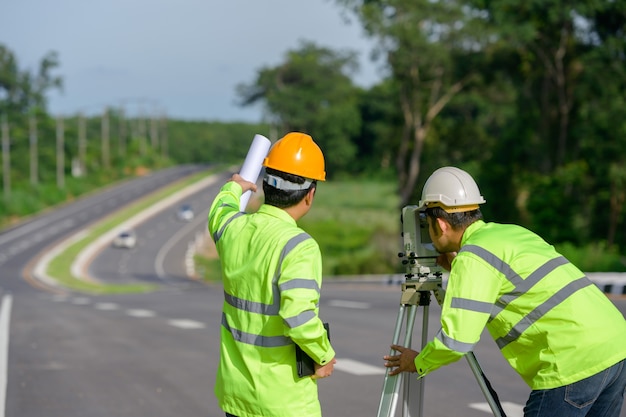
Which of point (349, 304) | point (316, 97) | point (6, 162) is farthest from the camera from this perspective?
point (316, 97)

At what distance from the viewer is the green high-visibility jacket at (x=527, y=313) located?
3.82 m

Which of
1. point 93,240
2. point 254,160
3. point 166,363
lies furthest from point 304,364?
point 93,240

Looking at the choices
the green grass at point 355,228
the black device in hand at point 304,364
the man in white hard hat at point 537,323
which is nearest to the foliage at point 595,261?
the green grass at point 355,228

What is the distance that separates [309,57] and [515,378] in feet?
388

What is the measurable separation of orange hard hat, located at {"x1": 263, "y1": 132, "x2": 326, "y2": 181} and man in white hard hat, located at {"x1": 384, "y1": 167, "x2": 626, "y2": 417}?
0.71 metres

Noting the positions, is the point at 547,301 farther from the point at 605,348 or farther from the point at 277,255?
the point at 277,255

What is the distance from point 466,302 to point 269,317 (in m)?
0.82

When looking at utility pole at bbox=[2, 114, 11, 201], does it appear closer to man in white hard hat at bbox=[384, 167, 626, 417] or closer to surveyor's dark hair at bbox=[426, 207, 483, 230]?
surveyor's dark hair at bbox=[426, 207, 483, 230]

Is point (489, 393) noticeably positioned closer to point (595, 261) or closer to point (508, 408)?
point (508, 408)

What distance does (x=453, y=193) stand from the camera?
4027mm

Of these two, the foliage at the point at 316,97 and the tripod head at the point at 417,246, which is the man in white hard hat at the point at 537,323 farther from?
the foliage at the point at 316,97

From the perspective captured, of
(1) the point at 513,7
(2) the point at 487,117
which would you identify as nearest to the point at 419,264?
(1) the point at 513,7

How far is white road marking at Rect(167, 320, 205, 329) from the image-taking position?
16891 millimetres

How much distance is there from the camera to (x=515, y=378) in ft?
31.7
